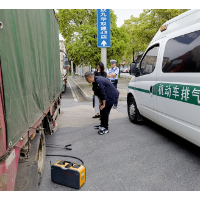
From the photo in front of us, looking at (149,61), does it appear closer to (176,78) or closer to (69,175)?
(176,78)

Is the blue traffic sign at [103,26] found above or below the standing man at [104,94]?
above

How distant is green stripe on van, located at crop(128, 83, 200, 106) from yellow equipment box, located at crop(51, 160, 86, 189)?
1924mm

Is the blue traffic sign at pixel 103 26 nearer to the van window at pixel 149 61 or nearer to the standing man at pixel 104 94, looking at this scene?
the van window at pixel 149 61

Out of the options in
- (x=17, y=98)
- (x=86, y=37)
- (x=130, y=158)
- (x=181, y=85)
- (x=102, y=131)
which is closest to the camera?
(x=17, y=98)

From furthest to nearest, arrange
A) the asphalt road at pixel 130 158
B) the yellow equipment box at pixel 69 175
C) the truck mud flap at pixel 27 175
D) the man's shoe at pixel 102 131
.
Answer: the man's shoe at pixel 102 131, the asphalt road at pixel 130 158, the yellow equipment box at pixel 69 175, the truck mud flap at pixel 27 175

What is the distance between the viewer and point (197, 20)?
122 inches

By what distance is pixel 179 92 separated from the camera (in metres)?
3.32

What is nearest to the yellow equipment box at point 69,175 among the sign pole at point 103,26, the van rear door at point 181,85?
the van rear door at point 181,85

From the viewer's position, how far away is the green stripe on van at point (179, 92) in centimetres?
295

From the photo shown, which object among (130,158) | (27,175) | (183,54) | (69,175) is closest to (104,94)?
(130,158)

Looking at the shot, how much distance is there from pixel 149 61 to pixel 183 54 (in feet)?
4.51

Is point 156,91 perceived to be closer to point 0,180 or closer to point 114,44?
point 0,180

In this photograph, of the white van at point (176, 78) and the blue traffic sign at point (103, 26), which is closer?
the white van at point (176, 78)

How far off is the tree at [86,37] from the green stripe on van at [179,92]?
10976 millimetres
